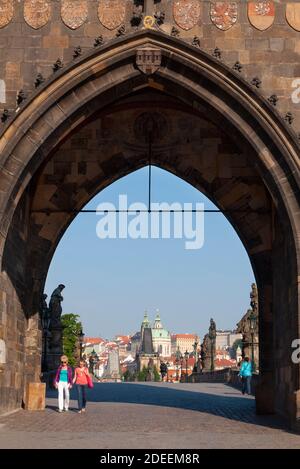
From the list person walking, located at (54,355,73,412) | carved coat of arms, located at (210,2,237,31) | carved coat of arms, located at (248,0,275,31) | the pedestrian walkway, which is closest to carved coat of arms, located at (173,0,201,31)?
carved coat of arms, located at (210,2,237,31)

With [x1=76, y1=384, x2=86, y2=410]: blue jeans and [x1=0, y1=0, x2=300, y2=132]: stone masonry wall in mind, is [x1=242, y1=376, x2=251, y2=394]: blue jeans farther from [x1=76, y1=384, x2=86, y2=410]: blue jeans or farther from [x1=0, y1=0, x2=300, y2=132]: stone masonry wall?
[x1=0, y1=0, x2=300, y2=132]: stone masonry wall

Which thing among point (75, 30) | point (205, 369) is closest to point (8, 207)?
point (75, 30)

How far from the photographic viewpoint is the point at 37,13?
617 inches

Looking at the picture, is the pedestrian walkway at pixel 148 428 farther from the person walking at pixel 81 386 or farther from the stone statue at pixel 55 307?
the stone statue at pixel 55 307

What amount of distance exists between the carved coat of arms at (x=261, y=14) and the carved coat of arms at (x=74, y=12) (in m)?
3.03

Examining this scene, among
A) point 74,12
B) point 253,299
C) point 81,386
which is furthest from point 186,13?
point 253,299

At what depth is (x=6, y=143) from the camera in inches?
585

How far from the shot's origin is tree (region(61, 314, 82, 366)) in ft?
238

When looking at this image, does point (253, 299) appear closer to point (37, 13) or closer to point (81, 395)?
point (81, 395)

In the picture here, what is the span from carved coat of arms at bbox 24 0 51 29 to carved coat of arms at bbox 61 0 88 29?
0.96 ft

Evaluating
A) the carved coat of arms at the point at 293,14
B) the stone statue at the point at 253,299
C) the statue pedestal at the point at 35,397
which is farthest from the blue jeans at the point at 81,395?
the stone statue at the point at 253,299

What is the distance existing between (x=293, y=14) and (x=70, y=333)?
64.5m
